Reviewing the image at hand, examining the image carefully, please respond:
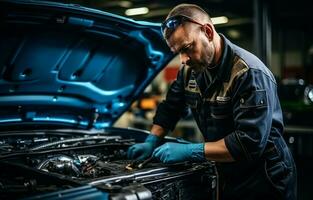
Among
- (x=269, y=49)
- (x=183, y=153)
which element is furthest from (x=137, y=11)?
(x=183, y=153)

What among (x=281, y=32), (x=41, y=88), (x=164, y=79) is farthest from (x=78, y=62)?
(x=281, y=32)

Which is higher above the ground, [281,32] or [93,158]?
[281,32]

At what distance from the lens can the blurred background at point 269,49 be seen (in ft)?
15.9

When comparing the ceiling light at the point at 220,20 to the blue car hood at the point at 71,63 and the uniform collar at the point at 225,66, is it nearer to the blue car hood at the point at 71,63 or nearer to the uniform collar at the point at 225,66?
the blue car hood at the point at 71,63

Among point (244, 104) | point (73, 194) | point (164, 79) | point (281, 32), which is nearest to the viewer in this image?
point (73, 194)

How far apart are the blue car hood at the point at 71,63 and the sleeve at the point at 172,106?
0.31m

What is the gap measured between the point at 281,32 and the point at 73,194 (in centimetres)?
1222

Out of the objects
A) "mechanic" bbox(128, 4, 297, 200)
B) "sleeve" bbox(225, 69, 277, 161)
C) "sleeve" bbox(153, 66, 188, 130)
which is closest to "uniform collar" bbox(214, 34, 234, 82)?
"mechanic" bbox(128, 4, 297, 200)

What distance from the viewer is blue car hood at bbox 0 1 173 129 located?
6.89ft

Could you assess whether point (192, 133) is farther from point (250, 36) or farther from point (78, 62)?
point (250, 36)

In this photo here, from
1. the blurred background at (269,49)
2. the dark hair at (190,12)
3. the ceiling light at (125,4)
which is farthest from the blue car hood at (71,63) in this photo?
the ceiling light at (125,4)

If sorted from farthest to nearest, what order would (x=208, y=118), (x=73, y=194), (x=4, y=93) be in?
(x=4, y=93), (x=208, y=118), (x=73, y=194)

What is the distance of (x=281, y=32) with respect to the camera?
12648 mm

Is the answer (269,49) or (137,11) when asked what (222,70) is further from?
(137,11)
